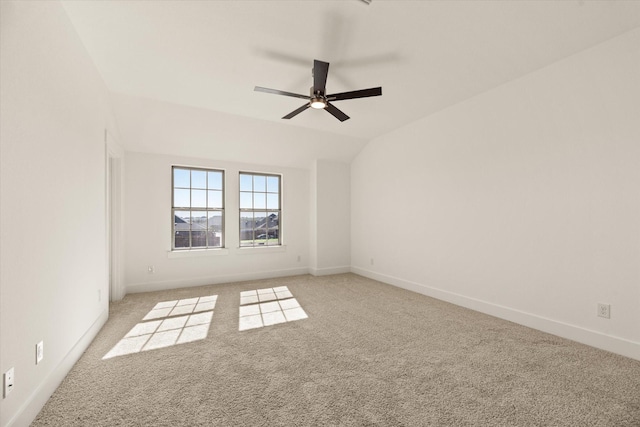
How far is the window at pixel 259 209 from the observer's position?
5266mm

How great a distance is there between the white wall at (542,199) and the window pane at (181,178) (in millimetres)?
3926

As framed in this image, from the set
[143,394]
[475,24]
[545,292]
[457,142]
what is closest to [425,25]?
[475,24]

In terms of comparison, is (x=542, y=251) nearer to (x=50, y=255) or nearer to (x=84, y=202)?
(x=50, y=255)

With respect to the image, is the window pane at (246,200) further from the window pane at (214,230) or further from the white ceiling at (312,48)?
the white ceiling at (312,48)

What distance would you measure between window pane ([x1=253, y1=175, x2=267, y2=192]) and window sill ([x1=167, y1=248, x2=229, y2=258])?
1.37 meters

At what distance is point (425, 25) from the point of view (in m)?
2.23

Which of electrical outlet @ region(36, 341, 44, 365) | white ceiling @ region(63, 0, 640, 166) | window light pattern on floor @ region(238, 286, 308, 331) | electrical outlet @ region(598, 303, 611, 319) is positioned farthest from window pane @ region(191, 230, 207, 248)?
electrical outlet @ region(598, 303, 611, 319)

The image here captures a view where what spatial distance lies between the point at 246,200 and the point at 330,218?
1752 millimetres

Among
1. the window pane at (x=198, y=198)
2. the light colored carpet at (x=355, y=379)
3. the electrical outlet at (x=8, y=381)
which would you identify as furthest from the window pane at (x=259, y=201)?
the electrical outlet at (x=8, y=381)

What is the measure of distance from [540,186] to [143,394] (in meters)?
4.02

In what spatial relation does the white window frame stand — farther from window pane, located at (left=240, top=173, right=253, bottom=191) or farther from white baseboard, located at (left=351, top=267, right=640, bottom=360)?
white baseboard, located at (left=351, top=267, right=640, bottom=360)

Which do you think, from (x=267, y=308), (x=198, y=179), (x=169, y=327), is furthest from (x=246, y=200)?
(x=169, y=327)

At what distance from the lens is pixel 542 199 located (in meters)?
2.85

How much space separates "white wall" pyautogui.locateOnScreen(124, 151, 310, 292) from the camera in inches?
169
